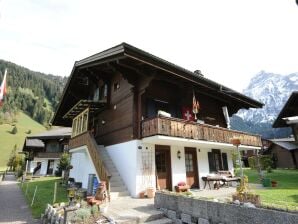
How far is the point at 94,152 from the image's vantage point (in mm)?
13977

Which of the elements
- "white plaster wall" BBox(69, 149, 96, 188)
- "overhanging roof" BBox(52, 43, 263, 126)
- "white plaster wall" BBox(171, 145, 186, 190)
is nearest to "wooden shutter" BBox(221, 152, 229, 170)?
"overhanging roof" BBox(52, 43, 263, 126)

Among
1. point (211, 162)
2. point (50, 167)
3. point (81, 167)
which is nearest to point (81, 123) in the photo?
point (81, 167)

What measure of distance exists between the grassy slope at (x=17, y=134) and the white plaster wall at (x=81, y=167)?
69.4 metres

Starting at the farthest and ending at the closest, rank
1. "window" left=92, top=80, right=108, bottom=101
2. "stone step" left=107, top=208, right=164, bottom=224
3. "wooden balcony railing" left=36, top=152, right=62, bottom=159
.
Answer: "wooden balcony railing" left=36, top=152, right=62, bottom=159, "window" left=92, top=80, right=108, bottom=101, "stone step" left=107, top=208, right=164, bottom=224

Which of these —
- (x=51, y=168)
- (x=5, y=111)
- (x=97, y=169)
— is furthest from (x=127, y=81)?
(x=5, y=111)

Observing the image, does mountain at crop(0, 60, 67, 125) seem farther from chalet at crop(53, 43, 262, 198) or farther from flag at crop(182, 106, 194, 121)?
flag at crop(182, 106, 194, 121)

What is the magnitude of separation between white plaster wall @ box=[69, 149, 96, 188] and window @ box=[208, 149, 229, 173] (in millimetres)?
8173

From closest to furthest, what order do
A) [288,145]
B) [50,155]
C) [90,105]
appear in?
[90,105]
[288,145]
[50,155]

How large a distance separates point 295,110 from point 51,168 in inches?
1586

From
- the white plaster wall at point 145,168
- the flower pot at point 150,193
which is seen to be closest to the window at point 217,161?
the white plaster wall at point 145,168

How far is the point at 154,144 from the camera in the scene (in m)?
13.5

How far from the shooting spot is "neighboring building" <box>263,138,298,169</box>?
34.7 meters

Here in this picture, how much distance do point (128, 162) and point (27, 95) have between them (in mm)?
130178

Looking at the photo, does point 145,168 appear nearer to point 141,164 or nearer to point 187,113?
point 141,164
